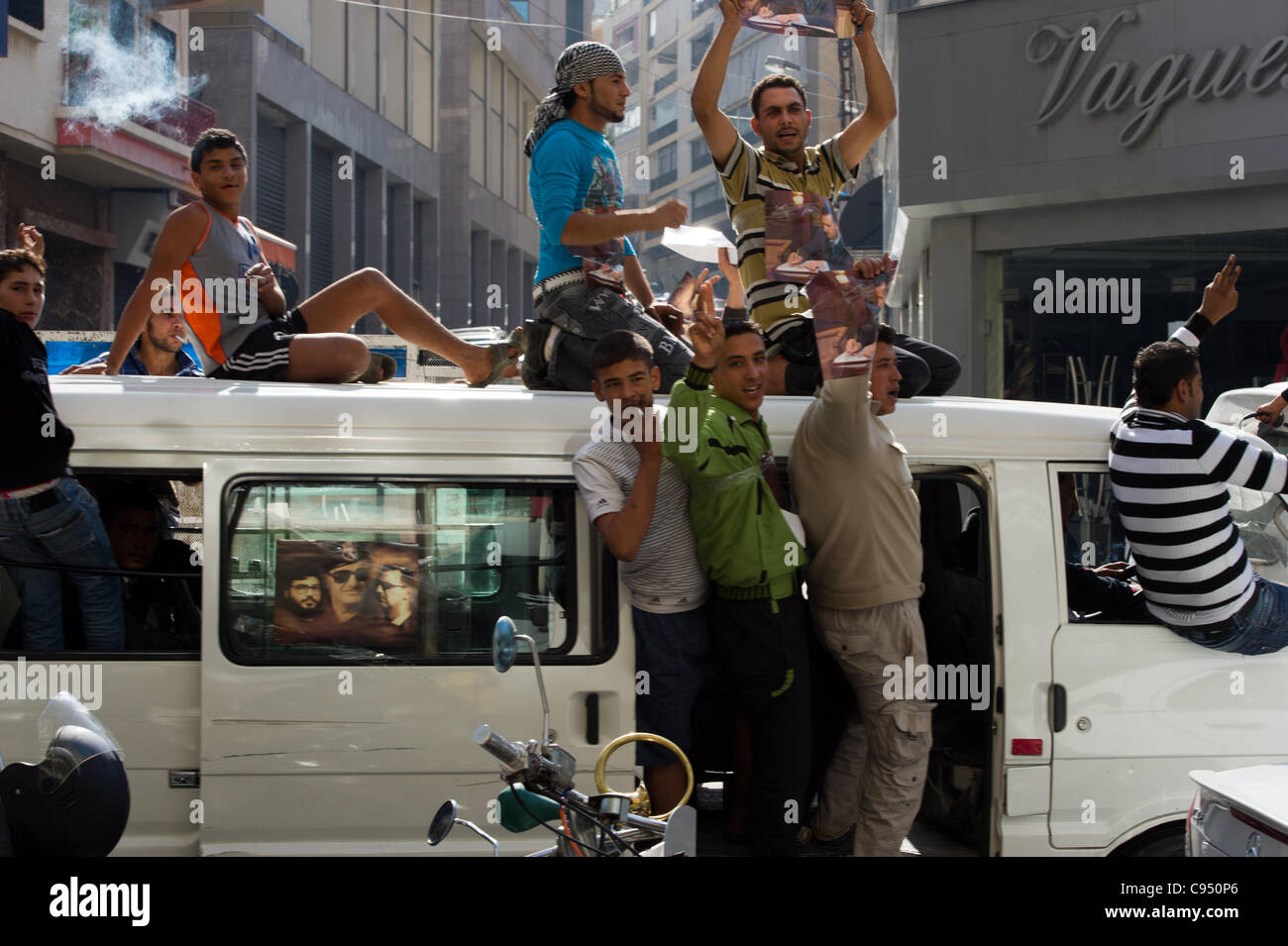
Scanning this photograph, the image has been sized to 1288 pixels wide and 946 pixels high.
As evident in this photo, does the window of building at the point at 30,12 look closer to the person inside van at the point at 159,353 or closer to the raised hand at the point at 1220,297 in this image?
the person inside van at the point at 159,353

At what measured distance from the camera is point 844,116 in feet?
141

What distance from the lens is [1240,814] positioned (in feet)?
10.4

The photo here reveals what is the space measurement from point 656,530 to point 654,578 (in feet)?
0.49

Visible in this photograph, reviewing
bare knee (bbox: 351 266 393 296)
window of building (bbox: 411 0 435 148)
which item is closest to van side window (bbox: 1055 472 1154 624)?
bare knee (bbox: 351 266 393 296)

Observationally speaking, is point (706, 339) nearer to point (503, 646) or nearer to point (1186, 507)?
point (503, 646)

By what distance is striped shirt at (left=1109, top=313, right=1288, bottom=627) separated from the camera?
12.7ft

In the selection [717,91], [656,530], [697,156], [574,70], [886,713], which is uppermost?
[697,156]

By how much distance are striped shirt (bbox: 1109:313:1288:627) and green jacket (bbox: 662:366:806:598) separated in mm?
1129

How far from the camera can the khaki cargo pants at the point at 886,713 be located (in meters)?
3.86

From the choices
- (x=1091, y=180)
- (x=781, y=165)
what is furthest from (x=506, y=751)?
(x=1091, y=180)

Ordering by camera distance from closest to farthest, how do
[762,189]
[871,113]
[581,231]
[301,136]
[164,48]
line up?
1. [581,231]
2. [762,189]
3. [871,113]
4. [164,48]
5. [301,136]

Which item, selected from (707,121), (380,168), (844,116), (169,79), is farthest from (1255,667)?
(844,116)

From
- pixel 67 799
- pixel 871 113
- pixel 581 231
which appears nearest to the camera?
pixel 67 799

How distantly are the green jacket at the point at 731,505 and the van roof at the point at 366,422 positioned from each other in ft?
1.12
